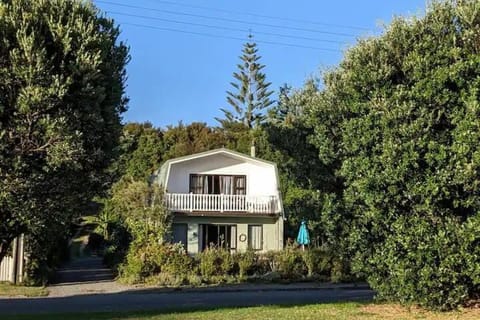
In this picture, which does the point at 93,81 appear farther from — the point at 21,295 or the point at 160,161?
the point at 160,161

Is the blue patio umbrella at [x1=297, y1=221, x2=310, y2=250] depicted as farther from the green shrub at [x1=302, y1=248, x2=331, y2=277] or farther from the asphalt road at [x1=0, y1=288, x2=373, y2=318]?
the asphalt road at [x1=0, y1=288, x2=373, y2=318]

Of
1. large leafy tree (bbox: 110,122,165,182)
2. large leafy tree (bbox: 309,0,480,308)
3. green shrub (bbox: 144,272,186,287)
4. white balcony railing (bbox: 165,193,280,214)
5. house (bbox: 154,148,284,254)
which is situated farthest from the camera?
large leafy tree (bbox: 110,122,165,182)

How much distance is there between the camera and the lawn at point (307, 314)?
44.0ft

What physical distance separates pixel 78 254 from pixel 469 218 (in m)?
42.3

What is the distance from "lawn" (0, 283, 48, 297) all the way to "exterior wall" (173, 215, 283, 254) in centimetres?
1238

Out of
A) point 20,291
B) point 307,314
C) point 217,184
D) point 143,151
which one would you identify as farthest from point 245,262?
point 143,151

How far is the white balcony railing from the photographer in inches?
1428

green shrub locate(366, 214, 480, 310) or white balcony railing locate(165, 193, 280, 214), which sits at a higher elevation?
white balcony railing locate(165, 193, 280, 214)

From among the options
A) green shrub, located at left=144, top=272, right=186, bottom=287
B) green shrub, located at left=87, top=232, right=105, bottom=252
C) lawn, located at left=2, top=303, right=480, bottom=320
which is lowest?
green shrub, located at left=144, top=272, right=186, bottom=287

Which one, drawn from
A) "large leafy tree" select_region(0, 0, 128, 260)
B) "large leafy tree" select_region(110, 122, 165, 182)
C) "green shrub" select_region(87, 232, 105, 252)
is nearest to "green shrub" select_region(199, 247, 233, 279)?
"large leafy tree" select_region(0, 0, 128, 260)

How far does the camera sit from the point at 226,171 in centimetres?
3853

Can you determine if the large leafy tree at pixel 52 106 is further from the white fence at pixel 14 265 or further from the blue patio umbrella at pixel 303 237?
the blue patio umbrella at pixel 303 237

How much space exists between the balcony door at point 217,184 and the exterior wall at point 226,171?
24 cm

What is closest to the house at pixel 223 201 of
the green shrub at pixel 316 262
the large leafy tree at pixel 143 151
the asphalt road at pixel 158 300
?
the green shrub at pixel 316 262
